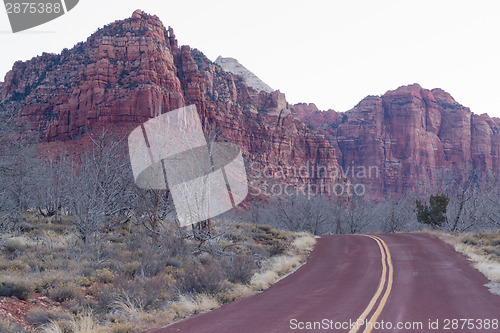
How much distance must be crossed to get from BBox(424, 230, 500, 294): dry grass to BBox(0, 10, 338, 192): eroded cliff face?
63893 mm

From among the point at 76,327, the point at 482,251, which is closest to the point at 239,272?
the point at 76,327

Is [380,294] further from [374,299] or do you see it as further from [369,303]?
[369,303]

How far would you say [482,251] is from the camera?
17.5 m

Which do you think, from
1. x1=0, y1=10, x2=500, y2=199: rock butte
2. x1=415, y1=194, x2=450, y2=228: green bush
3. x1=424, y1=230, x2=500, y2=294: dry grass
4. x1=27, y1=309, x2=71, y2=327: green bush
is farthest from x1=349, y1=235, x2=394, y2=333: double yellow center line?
x1=0, y1=10, x2=500, y2=199: rock butte

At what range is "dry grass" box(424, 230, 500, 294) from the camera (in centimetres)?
1218

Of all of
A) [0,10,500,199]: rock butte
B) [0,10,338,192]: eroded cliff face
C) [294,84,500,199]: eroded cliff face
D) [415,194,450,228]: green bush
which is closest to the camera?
[415,194,450,228]: green bush

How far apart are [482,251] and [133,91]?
75.9 meters

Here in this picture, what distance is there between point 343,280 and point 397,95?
164999 millimetres

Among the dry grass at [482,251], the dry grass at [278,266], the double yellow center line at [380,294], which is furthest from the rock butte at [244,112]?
the double yellow center line at [380,294]

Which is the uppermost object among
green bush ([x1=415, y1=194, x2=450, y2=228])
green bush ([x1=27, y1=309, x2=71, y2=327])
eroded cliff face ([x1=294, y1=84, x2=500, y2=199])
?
eroded cliff face ([x1=294, y1=84, x2=500, y2=199])

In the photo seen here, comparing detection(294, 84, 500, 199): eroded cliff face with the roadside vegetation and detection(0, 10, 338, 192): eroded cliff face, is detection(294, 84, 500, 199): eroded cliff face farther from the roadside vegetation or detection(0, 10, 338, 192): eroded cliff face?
the roadside vegetation

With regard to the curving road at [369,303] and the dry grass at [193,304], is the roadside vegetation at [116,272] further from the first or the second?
the curving road at [369,303]

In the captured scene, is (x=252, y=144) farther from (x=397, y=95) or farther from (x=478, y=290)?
(x=478, y=290)

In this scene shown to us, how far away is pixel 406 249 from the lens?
62.7 feet
